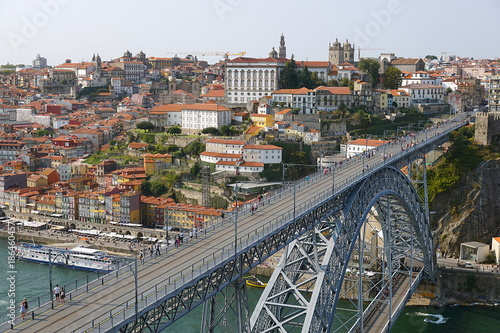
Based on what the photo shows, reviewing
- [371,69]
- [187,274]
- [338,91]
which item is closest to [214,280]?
[187,274]

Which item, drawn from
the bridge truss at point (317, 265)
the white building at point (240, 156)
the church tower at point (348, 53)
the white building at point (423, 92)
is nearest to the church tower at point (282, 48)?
the church tower at point (348, 53)

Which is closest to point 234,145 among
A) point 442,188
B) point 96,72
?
point 442,188

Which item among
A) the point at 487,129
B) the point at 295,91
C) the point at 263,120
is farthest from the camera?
the point at 295,91

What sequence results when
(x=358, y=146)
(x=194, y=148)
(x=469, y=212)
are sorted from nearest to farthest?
(x=469, y=212), (x=358, y=146), (x=194, y=148)

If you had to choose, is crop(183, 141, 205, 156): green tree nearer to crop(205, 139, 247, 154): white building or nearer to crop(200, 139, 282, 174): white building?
crop(205, 139, 247, 154): white building

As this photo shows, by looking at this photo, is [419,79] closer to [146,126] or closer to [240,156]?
[240,156]

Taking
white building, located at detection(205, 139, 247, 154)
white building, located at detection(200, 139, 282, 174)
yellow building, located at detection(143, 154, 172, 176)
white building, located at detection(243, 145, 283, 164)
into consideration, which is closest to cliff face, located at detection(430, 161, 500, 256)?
white building, located at detection(243, 145, 283, 164)

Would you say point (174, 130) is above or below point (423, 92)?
below

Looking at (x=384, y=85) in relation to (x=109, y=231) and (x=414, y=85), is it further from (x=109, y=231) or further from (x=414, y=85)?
(x=109, y=231)
